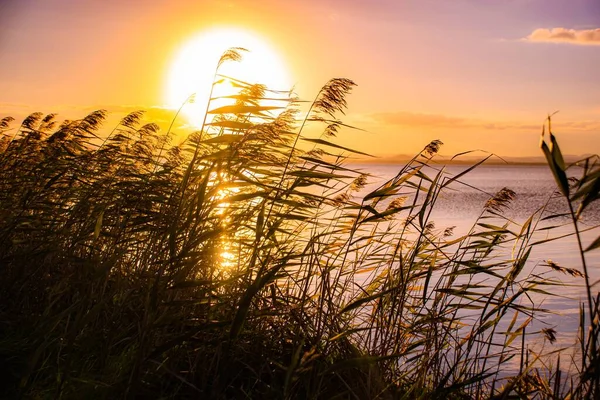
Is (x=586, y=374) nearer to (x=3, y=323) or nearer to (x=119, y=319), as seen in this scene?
(x=119, y=319)

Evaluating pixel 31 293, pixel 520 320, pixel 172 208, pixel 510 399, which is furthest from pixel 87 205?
pixel 520 320

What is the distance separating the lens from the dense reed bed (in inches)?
129

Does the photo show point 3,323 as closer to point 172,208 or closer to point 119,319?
point 119,319

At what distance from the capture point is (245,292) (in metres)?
3.28

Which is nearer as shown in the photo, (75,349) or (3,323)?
(75,349)

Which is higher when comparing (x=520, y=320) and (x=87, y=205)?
(x=87, y=205)

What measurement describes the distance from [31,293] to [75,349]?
1.18m

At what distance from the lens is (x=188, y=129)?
6.17m

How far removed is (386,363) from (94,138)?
4.13 m

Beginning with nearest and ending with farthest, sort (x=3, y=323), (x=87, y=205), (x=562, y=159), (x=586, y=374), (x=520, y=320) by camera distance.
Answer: (x=562, y=159) < (x=586, y=374) < (x=3, y=323) < (x=87, y=205) < (x=520, y=320)

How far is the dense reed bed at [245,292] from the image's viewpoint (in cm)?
328

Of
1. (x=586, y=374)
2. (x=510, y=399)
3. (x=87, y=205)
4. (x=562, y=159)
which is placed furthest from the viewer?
(x=87, y=205)

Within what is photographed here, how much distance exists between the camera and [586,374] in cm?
270

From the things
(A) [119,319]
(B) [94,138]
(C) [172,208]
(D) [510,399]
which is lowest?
(D) [510,399]
